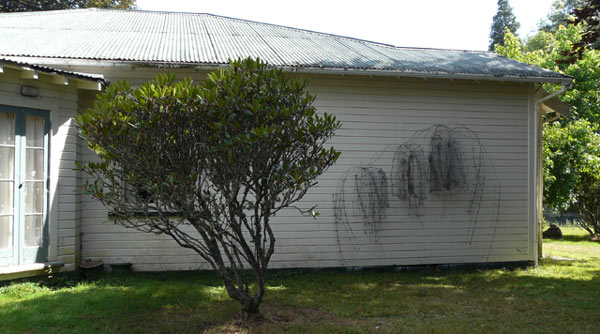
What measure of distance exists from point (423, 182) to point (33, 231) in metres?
6.21

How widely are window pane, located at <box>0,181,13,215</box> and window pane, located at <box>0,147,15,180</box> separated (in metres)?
0.10

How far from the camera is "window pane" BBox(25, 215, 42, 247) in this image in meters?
6.20

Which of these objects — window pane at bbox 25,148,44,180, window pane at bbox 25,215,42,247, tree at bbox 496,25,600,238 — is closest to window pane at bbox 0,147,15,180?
window pane at bbox 25,148,44,180

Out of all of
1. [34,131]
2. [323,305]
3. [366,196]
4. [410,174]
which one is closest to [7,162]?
[34,131]

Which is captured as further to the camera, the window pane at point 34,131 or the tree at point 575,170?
the tree at point 575,170

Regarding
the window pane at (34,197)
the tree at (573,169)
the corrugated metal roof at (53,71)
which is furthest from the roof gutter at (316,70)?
the tree at (573,169)

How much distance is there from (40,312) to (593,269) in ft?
30.3

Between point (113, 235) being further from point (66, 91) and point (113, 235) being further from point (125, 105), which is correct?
point (125, 105)

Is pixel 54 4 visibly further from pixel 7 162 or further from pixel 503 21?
pixel 503 21

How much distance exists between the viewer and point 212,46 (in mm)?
8383

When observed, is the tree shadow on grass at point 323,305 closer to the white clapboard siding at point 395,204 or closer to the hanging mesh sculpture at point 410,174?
the white clapboard siding at point 395,204

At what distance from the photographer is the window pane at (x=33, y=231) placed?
620 cm

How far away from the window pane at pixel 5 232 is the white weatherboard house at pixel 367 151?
1.64ft

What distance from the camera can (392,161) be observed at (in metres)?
7.91
